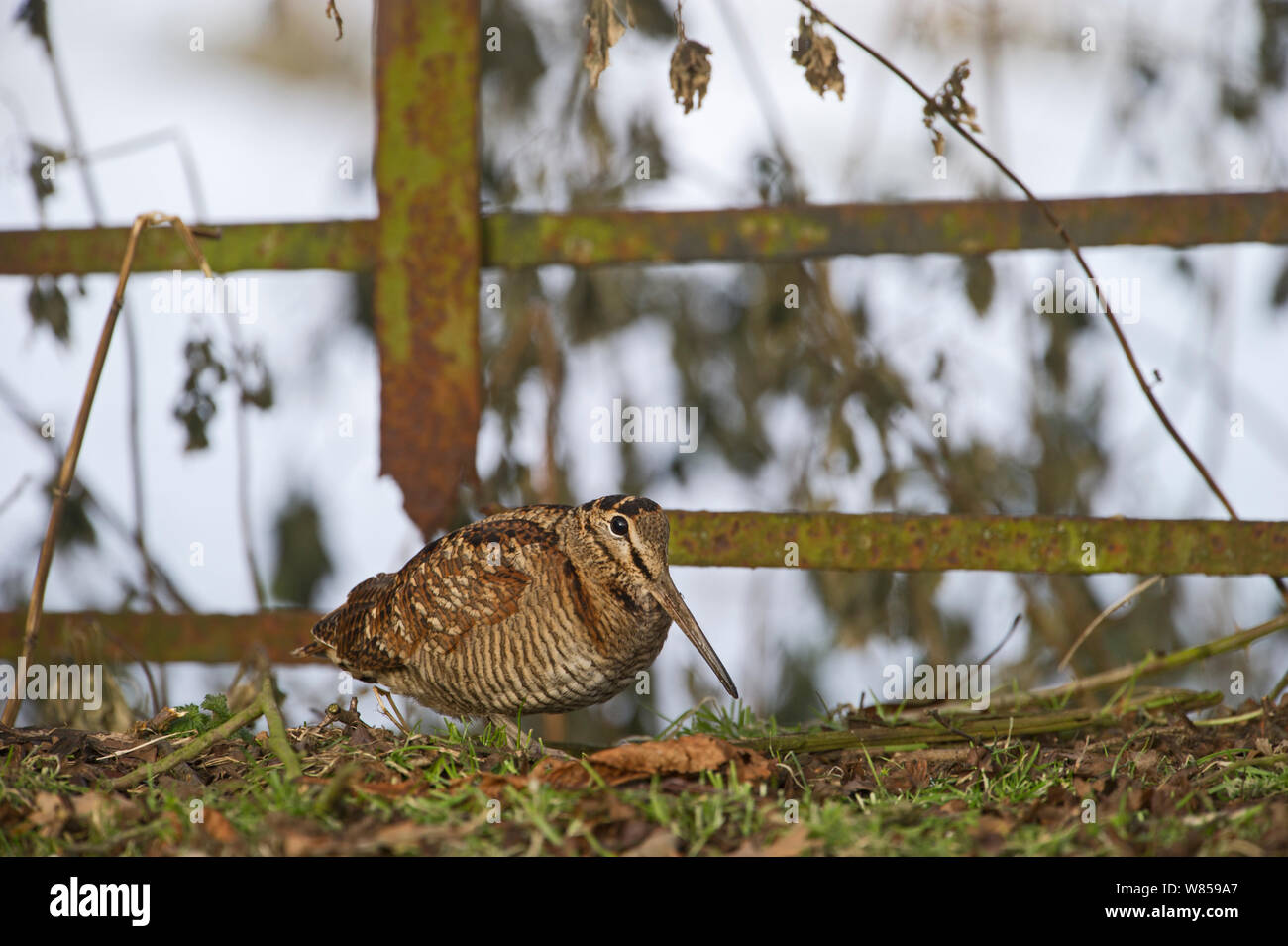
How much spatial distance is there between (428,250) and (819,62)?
1160 mm

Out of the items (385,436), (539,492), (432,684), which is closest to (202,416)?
(385,436)

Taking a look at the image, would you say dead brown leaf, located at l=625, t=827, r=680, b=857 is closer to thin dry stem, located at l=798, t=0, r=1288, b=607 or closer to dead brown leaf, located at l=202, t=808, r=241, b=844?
dead brown leaf, located at l=202, t=808, r=241, b=844

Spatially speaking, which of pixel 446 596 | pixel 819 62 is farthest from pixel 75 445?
pixel 819 62

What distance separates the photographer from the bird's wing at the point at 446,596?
2873 mm

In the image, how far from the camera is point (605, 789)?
1994mm

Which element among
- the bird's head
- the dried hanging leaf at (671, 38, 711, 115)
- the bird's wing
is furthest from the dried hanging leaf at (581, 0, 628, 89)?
the bird's wing

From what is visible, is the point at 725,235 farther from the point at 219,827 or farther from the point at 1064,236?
the point at 219,827

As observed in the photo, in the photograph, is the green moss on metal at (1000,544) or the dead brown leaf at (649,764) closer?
the dead brown leaf at (649,764)

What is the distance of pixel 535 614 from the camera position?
9.29ft

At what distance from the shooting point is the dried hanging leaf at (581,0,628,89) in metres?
2.53

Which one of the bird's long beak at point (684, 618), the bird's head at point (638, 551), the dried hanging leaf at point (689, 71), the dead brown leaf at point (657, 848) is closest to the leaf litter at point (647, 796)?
the dead brown leaf at point (657, 848)

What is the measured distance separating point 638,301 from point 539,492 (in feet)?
2.84

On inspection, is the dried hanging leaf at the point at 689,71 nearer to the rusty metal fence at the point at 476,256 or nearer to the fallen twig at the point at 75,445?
the rusty metal fence at the point at 476,256
